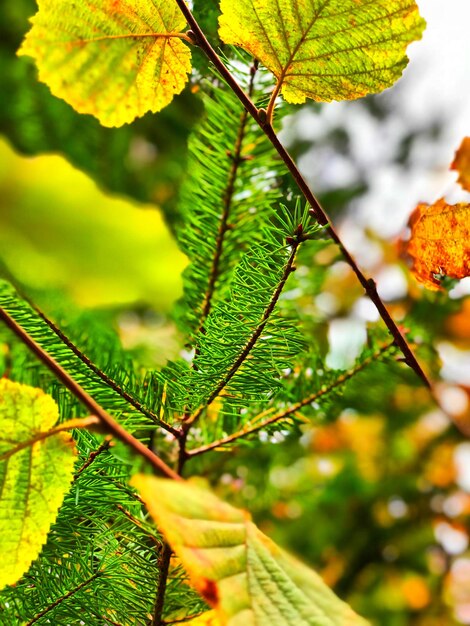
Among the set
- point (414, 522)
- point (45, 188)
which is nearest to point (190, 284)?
point (45, 188)

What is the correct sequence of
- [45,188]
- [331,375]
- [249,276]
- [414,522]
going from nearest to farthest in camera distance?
[45,188] < [249,276] < [331,375] < [414,522]

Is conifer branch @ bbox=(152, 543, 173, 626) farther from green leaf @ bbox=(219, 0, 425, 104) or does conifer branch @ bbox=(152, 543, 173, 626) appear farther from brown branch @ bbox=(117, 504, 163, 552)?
green leaf @ bbox=(219, 0, 425, 104)

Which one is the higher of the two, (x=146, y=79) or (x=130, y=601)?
(x=146, y=79)

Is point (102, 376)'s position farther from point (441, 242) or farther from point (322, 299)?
point (322, 299)

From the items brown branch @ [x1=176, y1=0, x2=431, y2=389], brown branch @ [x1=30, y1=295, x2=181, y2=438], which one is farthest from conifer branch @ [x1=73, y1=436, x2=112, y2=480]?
brown branch @ [x1=176, y1=0, x2=431, y2=389]

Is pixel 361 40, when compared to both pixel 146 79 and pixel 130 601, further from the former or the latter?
pixel 130 601
